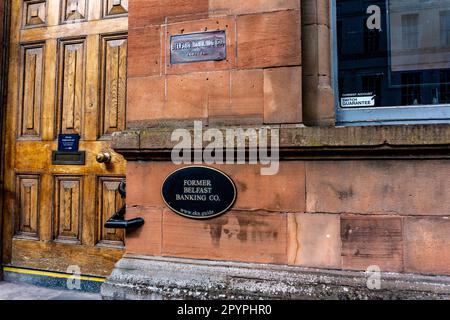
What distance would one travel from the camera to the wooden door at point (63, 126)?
3.87 meters

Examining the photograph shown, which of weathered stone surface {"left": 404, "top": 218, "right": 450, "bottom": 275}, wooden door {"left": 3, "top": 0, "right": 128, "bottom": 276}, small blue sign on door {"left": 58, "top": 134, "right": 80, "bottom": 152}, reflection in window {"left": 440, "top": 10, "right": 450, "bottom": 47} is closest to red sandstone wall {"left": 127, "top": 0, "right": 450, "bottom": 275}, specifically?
weathered stone surface {"left": 404, "top": 218, "right": 450, "bottom": 275}

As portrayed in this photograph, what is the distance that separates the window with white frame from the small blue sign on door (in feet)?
9.44

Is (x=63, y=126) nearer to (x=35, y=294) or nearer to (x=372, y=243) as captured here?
(x=35, y=294)

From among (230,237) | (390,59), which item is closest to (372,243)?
(230,237)

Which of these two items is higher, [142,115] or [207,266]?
[142,115]

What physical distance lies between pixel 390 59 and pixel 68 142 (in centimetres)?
346

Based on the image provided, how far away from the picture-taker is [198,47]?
3084mm

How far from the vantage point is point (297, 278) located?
2.66m

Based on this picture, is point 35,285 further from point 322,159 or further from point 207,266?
point 322,159

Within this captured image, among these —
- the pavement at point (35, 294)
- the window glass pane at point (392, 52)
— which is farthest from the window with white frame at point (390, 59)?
the pavement at point (35, 294)

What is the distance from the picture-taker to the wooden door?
3867 millimetres

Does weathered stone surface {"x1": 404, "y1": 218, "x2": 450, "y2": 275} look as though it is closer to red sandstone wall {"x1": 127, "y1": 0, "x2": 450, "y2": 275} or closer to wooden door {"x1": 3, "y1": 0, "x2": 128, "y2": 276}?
red sandstone wall {"x1": 127, "y1": 0, "x2": 450, "y2": 275}

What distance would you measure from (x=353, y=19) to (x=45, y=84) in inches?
137

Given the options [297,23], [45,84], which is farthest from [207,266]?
[45,84]
